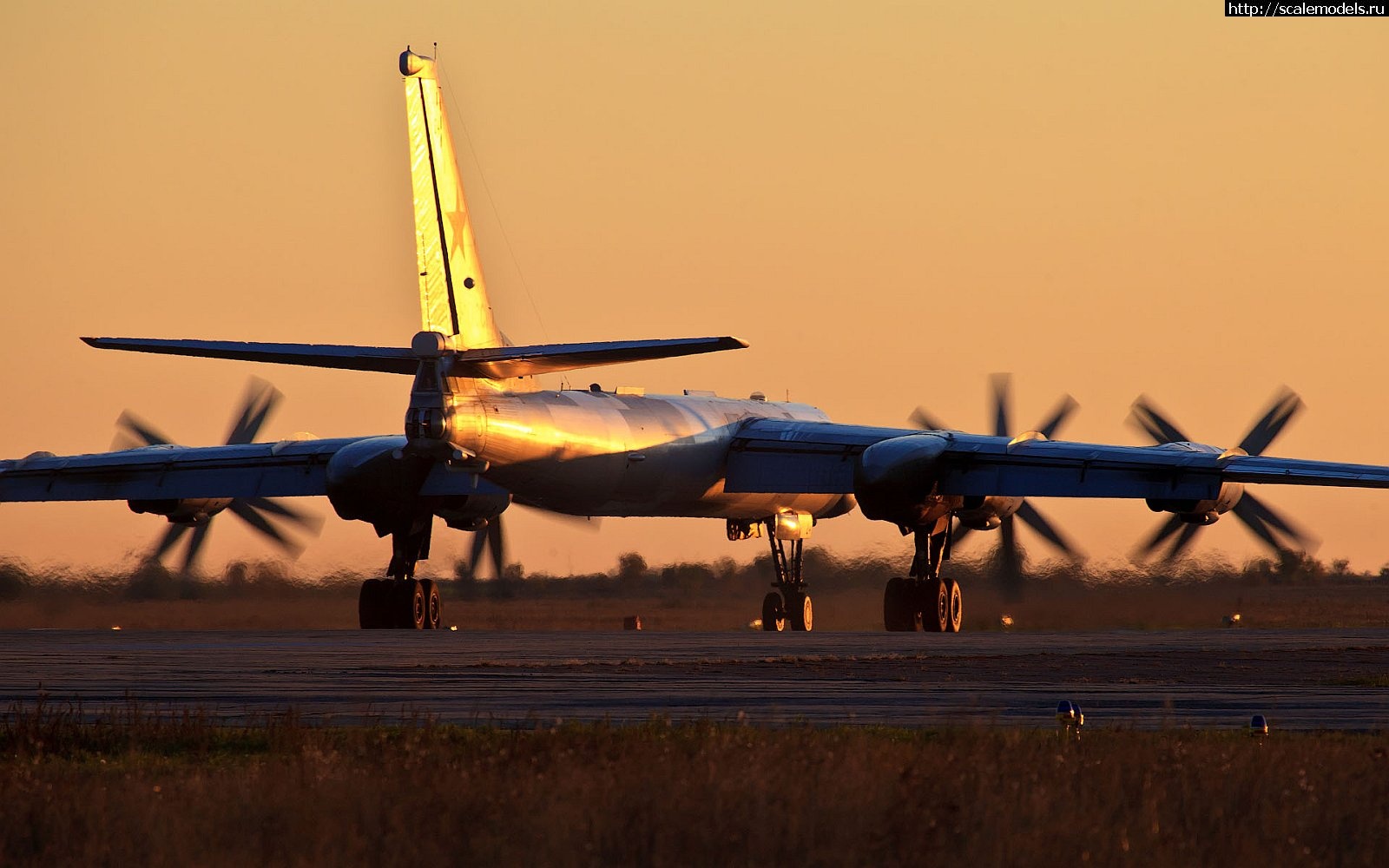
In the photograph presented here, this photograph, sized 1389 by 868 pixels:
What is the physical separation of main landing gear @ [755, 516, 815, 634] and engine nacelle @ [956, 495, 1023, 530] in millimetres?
4859

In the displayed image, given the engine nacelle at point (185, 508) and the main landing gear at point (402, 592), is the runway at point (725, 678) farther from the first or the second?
the engine nacelle at point (185, 508)

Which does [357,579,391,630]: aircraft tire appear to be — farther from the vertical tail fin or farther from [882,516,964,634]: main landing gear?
[882,516,964,634]: main landing gear

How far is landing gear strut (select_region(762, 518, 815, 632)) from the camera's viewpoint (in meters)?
38.0

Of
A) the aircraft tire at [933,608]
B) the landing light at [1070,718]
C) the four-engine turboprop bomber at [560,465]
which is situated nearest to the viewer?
the landing light at [1070,718]

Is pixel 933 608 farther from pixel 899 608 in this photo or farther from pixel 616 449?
pixel 616 449

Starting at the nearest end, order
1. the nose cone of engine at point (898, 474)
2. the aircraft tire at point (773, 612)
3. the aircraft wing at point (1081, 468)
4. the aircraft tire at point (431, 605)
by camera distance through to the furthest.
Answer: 1. the aircraft wing at point (1081, 468)
2. the nose cone of engine at point (898, 474)
3. the aircraft tire at point (431, 605)
4. the aircraft tire at point (773, 612)

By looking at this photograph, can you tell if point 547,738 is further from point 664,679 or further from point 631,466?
point 631,466

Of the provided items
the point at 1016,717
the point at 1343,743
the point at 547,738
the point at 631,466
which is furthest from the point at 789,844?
the point at 631,466

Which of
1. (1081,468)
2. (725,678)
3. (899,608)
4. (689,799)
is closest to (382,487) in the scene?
(899,608)

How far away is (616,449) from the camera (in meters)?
31.5

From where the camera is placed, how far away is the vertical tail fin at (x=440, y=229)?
2734cm

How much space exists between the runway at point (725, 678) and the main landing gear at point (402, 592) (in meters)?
5.98

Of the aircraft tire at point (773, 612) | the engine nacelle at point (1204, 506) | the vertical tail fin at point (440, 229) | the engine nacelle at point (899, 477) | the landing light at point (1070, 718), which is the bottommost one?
the landing light at point (1070, 718)

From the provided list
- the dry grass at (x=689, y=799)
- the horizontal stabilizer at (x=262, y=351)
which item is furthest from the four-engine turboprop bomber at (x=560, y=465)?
the dry grass at (x=689, y=799)
